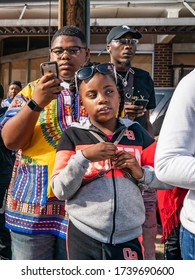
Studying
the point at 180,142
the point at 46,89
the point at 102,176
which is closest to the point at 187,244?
the point at 180,142

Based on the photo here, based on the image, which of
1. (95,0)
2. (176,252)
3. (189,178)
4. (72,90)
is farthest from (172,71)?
(189,178)

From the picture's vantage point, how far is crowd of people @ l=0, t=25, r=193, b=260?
2.38 m

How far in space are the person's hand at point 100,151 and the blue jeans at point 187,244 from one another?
1.65ft

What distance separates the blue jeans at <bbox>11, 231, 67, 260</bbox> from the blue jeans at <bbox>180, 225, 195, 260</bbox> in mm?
783

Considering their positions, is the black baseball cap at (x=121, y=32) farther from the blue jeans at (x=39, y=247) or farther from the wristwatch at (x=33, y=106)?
the blue jeans at (x=39, y=247)

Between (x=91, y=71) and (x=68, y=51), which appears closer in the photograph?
(x=91, y=71)

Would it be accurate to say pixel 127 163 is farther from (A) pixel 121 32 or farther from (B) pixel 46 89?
(A) pixel 121 32

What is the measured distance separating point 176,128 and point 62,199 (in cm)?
82

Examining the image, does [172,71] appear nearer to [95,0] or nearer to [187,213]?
[95,0]

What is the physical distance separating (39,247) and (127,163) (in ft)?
2.44

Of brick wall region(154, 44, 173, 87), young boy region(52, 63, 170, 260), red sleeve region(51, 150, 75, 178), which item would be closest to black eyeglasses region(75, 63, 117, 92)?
young boy region(52, 63, 170, 260)

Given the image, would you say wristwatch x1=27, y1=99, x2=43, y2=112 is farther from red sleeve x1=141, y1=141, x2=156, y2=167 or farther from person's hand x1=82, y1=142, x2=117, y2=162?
red sleeve x1=141, y1=141, x2=156, y2=167

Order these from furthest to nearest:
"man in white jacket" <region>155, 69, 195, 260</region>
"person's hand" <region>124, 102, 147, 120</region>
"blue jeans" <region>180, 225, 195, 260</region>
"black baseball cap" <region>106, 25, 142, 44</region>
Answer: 1. "black baseball cap" <region>106, 25, 142, 44</region>
2. "person's hand" <region>124, 102, 147, 120</region>
3. "blue jeans" <region>180, 225, 195, 260</region>
4. "man in white jacket" <region>155, 69, 195, 260</region>

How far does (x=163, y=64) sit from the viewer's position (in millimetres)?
13453
